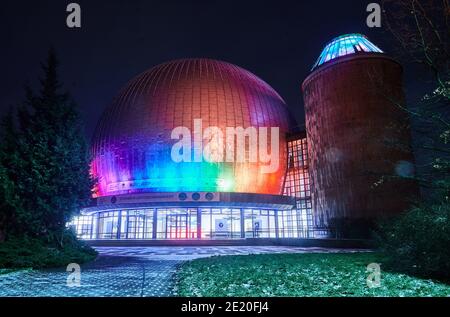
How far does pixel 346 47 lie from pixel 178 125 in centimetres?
1991

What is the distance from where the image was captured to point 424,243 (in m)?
9.62

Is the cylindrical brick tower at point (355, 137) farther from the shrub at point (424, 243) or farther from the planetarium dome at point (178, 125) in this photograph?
the shrub at point (424, 243)

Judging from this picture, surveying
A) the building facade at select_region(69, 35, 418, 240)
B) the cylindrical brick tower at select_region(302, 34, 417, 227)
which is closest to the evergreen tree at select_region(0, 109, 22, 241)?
the building facade at select_region(69, 35, 418, 240)

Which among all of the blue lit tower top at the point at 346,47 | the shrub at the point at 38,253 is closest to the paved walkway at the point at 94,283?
the shrub at the point at 38,253

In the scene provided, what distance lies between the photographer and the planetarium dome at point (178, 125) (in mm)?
36438

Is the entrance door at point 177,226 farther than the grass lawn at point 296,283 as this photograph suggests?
Yes

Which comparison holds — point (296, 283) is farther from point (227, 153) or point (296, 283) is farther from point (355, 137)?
point (227, 153)

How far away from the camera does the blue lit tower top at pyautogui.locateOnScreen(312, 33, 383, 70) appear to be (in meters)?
31.7

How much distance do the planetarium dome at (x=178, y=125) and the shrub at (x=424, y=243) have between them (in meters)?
25.7

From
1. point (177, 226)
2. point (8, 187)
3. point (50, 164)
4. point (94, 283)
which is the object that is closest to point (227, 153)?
point (177, 226)

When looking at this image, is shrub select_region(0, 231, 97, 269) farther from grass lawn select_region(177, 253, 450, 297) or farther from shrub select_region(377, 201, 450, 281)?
shrub select_region(377, 201, 450, 281)

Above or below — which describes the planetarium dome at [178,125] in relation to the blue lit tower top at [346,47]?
below
